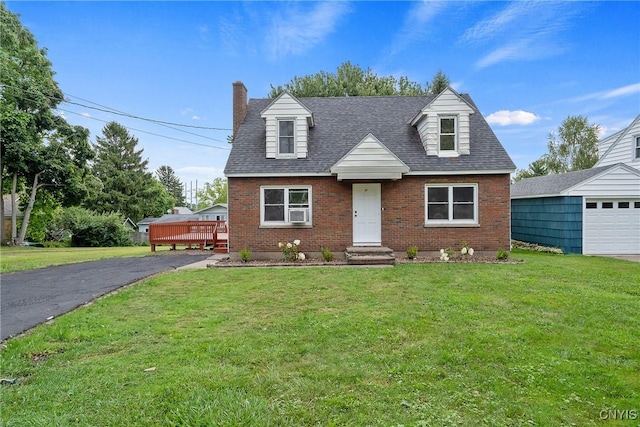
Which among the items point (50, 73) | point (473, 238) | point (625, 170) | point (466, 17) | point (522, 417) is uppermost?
point (50, 73)

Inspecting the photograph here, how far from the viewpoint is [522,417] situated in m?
2.74

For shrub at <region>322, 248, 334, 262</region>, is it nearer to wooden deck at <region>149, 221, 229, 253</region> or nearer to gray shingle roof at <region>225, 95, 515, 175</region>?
gray shingle roof at <region>225, 95, 515, 175</region>

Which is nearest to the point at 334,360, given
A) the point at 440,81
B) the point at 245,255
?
the point at 245,255

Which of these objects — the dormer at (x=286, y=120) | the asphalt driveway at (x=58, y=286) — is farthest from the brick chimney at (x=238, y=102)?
the asphalt driveway at (x=58, y=286)

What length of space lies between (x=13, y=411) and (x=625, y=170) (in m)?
18.4

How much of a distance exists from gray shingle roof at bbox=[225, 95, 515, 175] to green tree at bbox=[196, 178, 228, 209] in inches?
1935

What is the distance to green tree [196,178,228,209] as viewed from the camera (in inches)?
2459

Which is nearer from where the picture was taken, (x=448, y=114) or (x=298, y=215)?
(x=298, y=215)

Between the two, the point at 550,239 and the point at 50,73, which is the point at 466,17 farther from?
the point at 50,73

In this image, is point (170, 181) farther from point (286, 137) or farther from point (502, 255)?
point (502, 255)

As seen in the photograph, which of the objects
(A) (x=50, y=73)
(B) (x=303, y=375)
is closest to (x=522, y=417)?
(B) (x=303, y=375)

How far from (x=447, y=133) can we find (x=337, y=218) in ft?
16.6

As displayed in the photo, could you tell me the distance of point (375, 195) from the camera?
472 inches

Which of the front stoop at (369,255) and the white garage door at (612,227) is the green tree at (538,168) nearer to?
the white garage door at (612,227)
